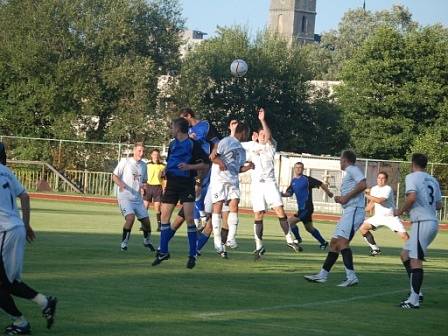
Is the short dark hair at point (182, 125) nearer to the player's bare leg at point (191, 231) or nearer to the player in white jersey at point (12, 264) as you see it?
the player's bare leg at point (191, 231)

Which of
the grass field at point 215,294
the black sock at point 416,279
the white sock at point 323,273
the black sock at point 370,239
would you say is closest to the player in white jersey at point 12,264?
the grass field at point 215,294

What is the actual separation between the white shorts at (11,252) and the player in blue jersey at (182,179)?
6.19 meters

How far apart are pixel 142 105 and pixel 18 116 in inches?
300

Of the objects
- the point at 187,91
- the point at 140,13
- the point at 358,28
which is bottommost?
the point at 187,91

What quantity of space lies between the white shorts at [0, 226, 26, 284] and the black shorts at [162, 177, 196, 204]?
626 cm

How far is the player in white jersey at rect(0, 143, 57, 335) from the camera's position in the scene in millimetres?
9469

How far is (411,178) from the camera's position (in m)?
13.4

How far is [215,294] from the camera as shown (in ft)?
43.1

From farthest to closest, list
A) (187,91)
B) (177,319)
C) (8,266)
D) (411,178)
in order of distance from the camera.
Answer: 1. (187,91)
2. (411,178)
3. (177,319)
4. (8,266)

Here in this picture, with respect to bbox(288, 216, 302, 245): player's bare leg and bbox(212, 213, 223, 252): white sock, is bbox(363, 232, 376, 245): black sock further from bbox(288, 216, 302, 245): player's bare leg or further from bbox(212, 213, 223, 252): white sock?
bbox(212, 213, 223, 252): white sock

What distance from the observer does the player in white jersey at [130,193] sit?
18688mm

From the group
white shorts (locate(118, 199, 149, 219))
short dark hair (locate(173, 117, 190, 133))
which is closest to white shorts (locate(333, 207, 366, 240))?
short dark hair (locate(173, 117, 190, 133))

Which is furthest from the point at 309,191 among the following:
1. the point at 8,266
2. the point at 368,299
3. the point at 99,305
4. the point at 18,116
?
the point at 18,116

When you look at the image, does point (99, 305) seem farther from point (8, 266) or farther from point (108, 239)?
point (108, 239)
